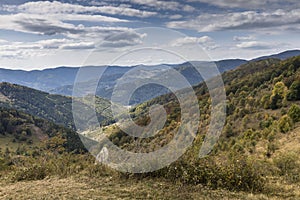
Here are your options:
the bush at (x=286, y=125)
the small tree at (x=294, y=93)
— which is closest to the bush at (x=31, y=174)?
the bush at (x=286, y=125)

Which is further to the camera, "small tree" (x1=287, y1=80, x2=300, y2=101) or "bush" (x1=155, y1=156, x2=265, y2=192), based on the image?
"small tree" (x1=287, y1=80, x2=300, y2=101)

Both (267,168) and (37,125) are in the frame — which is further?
(37,125)

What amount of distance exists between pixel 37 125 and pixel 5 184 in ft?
412

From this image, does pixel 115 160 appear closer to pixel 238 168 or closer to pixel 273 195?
pixel 238 168

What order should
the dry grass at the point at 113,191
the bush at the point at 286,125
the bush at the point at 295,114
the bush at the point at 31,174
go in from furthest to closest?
the bush at the point at 295,114
the bush at the point at 286,125
the bush at the point at 31,174
the dry grass at the point at 113,191

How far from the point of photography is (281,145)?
20406 millimetres

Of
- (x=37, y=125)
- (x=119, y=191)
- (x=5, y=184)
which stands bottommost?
(x=37, y=125)

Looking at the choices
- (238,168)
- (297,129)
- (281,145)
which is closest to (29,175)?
(238,168)

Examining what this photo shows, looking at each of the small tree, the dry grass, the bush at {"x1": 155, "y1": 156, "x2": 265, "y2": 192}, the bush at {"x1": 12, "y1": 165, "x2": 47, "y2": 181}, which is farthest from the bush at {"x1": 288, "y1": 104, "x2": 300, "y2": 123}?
the bush at {"x1": 12, "y1": 165, "x2": 47, "y2": 181}

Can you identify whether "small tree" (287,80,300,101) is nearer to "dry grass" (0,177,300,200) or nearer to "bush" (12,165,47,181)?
"dry grass" (0,177,300,200)

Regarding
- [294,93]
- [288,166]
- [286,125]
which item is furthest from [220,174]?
[294,93]

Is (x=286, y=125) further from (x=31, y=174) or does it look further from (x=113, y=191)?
(x=31, y=174)

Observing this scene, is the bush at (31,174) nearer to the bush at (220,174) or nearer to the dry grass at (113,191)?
the dry grass at (113,191)

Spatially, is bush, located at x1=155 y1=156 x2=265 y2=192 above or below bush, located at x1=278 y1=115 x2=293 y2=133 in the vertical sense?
above
